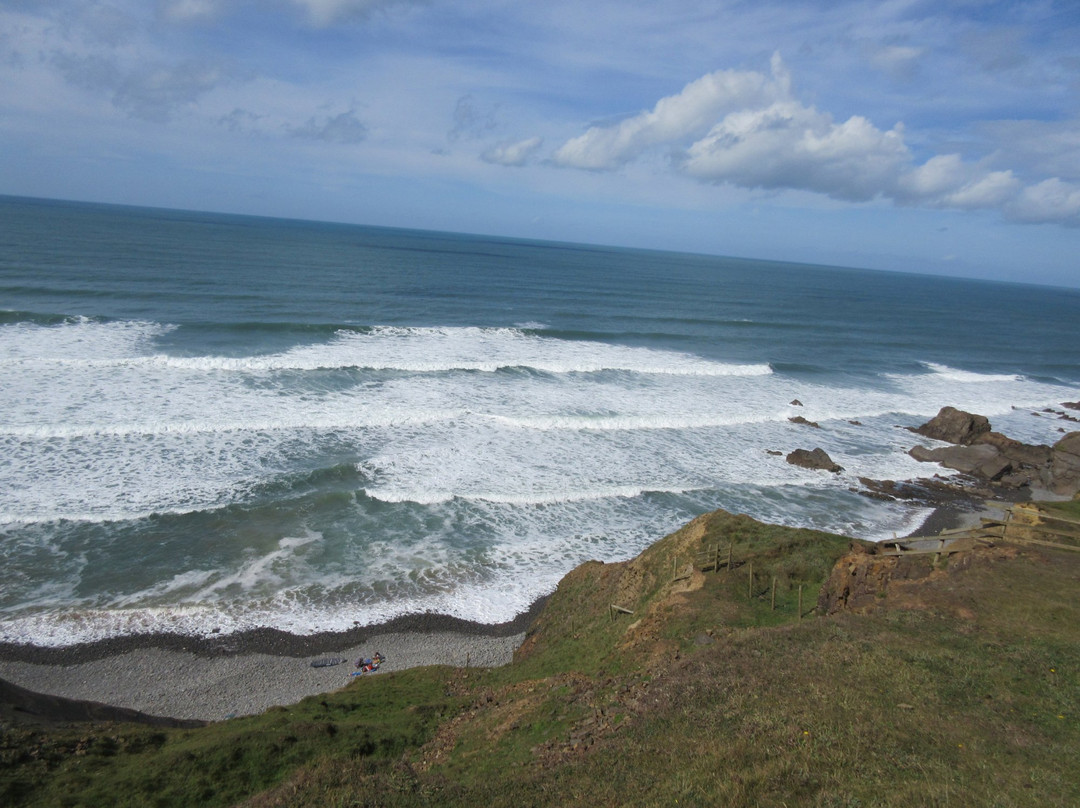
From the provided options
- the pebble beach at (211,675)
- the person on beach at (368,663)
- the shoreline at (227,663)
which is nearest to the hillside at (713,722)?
the person on beach at (368,663)

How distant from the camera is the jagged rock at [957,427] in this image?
36.6 m

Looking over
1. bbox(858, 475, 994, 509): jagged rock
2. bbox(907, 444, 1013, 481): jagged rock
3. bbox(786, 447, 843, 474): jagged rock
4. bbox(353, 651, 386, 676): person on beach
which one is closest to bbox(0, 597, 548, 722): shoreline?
bbox(353, 651, 386, 676): person on beach

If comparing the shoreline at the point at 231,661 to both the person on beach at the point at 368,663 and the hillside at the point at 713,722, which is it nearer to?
the person on beach at the point at 368,663

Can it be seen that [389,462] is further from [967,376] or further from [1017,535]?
[967,376]

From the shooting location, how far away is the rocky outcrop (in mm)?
31969

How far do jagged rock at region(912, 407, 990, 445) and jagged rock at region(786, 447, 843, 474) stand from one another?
1035cm

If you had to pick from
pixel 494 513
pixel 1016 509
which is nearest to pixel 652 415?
pixel 494 513

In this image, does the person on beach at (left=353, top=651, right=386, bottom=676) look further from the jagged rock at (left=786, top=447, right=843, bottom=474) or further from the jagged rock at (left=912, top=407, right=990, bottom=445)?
the jagged rock at (left=912, top=407, right=990, bottom=445)

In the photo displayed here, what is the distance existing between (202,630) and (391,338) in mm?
31764

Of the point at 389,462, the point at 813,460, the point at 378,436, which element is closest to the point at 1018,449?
the point at 813,460

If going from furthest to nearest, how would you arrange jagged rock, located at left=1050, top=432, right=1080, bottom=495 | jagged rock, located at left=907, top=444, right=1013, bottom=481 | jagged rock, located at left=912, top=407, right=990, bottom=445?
1. jagged rock, located at left=912, top=407, right=990, bottom=445
2. jagged rock, located at left=907, top=444, right=1013, bottom=481
3. jagged rock, located at left=1050, top=432, right=1080, bottom=495

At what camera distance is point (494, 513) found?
24359mm

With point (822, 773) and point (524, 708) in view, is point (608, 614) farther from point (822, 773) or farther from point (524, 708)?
point (822, 773)

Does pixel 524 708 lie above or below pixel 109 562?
above
